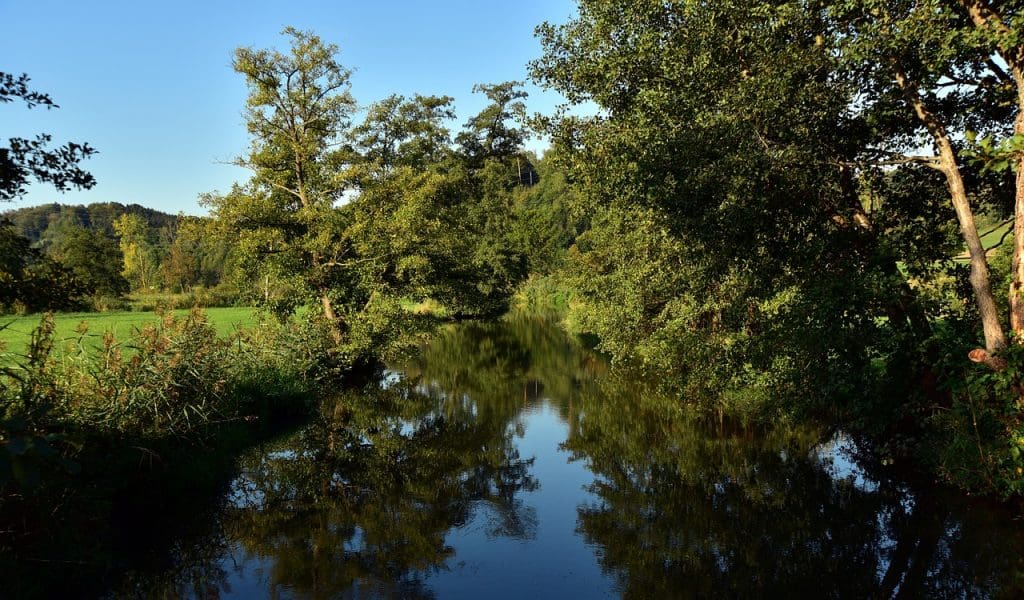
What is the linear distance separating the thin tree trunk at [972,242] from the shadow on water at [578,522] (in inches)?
112

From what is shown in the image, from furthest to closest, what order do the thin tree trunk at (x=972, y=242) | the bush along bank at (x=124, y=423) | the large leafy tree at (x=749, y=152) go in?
the large leafy tree at (x=749, y=152)
the thin tree trunk at (x=972, y=242)
the bush along bank at (x=124, y=423)

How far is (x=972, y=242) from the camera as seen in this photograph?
1030cm

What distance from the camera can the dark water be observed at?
8953 millimetres

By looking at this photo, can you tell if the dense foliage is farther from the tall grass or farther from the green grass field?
the green grass field

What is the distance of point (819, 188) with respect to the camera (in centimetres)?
1220

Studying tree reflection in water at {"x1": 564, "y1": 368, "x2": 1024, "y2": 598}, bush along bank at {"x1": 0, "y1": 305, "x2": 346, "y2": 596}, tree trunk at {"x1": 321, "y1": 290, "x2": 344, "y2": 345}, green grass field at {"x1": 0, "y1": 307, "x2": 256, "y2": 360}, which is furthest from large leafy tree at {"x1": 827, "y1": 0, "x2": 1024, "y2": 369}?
green grass field at {"x1": 0, "y1": 307, "x2": 256, "y2": 360}

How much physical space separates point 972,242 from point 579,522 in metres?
8.57

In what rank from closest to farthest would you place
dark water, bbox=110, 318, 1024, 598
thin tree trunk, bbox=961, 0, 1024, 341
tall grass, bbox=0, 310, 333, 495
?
dark water, bbox=110, 318, 1024, 598
thin tree trunk, bbox=961, 0, 1024, 341
tall grass, bbox=0, 310, 333, 495

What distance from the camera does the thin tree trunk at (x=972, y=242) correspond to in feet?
32.8

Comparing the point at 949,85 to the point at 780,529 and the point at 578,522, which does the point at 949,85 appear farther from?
the point at 578,522

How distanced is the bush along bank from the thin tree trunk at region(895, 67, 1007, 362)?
491 inches

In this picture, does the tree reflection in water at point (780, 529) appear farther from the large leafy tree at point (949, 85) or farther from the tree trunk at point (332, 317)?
the tree trunk at point (332, 317)

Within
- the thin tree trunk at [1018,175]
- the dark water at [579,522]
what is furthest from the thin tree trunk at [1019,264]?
the dark water at [579,522]

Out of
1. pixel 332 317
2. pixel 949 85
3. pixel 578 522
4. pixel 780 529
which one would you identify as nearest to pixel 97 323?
pixel 332 317
